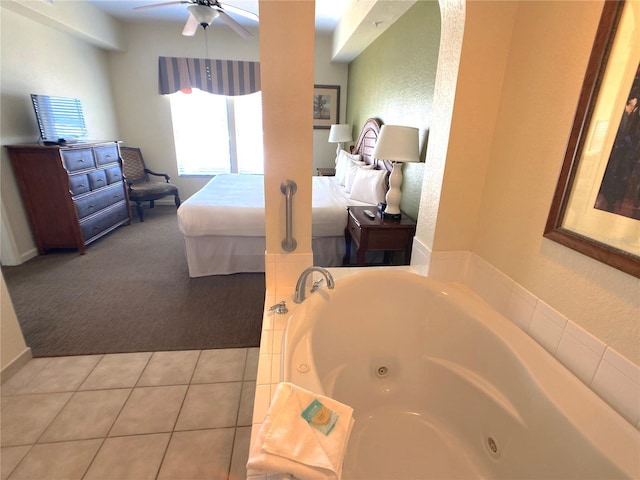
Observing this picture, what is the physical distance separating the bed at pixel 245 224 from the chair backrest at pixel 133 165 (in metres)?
2.24

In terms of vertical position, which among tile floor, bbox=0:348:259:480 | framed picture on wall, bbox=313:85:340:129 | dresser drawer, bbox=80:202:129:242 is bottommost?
tile floor, bbox=0:348:259:480

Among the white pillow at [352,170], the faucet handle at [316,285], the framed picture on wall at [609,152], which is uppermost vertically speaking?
the framed picture on wall at [609,152]

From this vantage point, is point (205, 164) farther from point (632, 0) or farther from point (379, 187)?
point (632, 0)

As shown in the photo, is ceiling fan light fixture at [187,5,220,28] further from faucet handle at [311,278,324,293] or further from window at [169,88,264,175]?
faucet handle at [311,278,324,293]

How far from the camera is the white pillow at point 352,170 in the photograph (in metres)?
3.25

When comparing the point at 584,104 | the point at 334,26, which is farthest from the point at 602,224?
the point at 334,26

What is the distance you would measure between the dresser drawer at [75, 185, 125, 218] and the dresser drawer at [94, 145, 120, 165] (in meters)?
0.32

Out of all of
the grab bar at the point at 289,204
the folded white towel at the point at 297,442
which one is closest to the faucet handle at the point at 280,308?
the grab bar at the point at 289,204

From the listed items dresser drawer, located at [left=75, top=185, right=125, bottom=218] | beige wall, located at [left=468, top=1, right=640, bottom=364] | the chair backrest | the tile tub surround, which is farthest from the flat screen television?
beige wall, located at [left=468, top=1, right=640, bottom=364]

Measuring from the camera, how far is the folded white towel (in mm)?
722

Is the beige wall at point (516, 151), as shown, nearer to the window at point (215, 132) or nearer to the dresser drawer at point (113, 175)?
the dresser drawer at point (113, 175)

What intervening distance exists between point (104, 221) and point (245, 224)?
2183 millimetres

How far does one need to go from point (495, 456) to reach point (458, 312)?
1.82ft

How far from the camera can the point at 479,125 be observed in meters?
1.45
